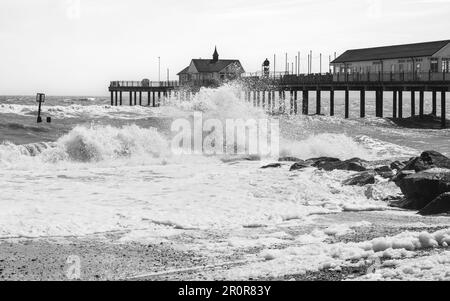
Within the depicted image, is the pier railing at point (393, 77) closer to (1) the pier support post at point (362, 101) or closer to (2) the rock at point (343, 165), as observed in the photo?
(1) the pier support post at point (362, 101)

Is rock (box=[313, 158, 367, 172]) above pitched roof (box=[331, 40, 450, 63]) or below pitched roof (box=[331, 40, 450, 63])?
below

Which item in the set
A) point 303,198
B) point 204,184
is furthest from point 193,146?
point 303,198

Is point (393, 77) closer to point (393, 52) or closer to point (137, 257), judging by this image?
point (393, 52)

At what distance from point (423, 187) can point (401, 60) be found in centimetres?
3587

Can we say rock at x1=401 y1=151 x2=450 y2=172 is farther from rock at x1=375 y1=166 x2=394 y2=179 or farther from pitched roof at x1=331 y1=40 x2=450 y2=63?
pitched roof at x1=331 y1=40 x2=450 y2=63

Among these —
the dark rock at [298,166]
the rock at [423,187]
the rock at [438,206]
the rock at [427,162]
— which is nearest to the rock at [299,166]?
the dark rock at [298,166]

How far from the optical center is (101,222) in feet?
35.6

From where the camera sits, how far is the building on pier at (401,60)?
44156 millimetres

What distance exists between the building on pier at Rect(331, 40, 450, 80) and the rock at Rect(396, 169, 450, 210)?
3139cm

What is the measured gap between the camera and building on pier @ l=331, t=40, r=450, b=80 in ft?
145

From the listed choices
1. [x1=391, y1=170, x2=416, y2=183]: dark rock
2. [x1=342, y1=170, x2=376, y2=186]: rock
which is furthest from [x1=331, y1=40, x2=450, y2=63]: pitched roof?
[x1=391, y1=170, x2=416, y2=183]: dark rock

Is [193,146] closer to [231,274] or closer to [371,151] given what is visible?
[371,151]

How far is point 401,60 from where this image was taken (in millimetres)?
46875
